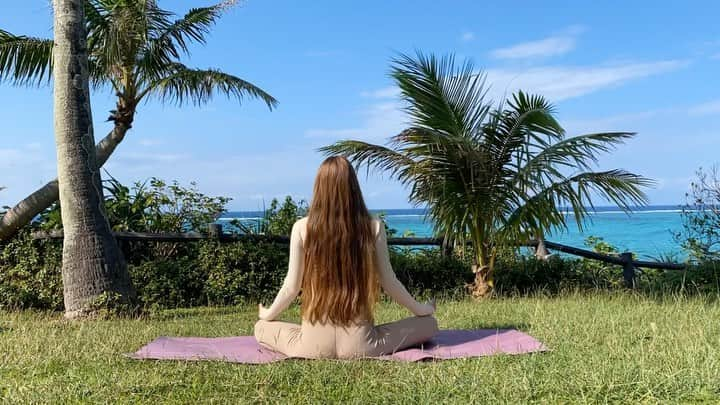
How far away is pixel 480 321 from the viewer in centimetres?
623

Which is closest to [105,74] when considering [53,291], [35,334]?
[53,291]

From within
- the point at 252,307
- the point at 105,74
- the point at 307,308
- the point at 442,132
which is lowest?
the point at 252,307

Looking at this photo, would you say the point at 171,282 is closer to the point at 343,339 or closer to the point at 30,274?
the point at 30,274

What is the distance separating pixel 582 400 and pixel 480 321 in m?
3.05

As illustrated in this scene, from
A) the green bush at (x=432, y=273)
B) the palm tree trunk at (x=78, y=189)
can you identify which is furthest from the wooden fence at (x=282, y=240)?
the palm tree trunk at (x=78, y=189)

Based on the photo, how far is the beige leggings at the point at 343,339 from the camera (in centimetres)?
445

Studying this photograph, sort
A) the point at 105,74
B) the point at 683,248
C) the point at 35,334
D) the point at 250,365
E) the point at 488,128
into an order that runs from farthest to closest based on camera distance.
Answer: the point at 683,248
the point at 105,74
the point at 488,128
the point at 35,334
the point at 250,365

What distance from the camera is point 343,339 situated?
4.45 m

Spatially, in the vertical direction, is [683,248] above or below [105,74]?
below

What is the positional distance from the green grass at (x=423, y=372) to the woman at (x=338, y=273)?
0.70ft

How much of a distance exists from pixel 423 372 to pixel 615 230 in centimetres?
6054

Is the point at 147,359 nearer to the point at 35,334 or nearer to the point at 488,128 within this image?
the point at 35,334

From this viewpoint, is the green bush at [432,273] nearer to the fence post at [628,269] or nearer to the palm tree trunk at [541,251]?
the palm tree trunk at [541,251]

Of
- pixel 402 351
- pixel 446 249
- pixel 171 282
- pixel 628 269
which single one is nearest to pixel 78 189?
pixel 171 282
